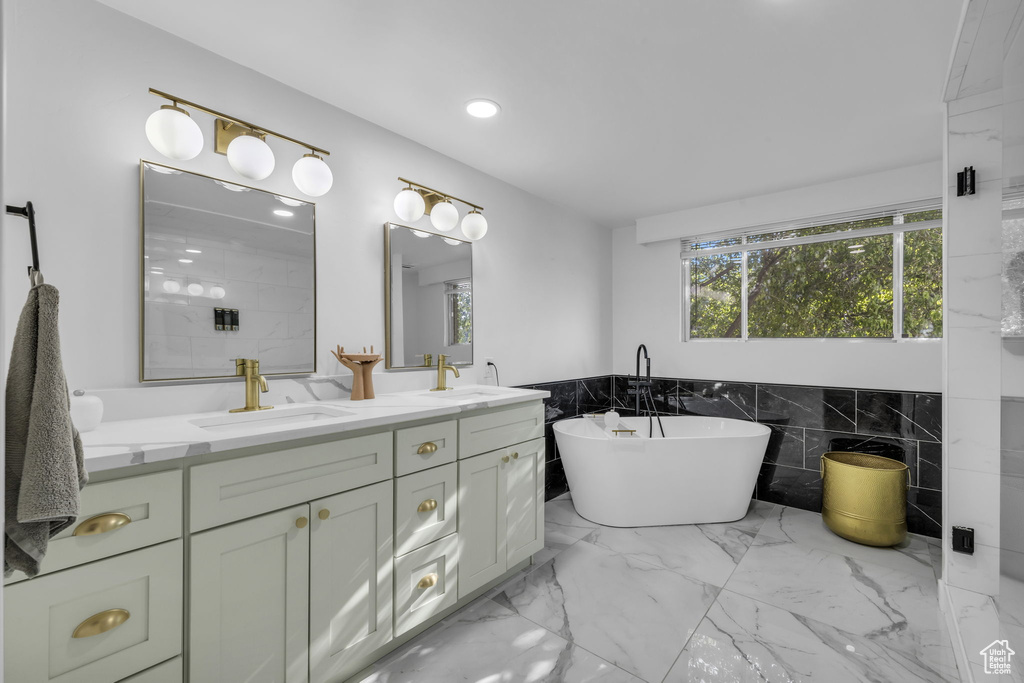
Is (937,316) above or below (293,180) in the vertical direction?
below

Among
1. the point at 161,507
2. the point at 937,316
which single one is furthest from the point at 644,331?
the point at 161,507

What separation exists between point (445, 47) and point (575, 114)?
76 centimetres

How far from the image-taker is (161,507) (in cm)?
127

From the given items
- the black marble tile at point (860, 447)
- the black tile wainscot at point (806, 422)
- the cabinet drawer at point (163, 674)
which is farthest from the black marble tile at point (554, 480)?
the cabinet drawer at point (163, 674)

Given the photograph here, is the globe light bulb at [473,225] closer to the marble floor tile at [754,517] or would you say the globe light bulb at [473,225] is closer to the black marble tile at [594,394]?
the black marble tile at [594,394]

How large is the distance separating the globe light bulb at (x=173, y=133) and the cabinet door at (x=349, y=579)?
1284 mm

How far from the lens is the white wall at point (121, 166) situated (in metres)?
1.49

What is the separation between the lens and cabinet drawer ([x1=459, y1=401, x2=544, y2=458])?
2162 mm

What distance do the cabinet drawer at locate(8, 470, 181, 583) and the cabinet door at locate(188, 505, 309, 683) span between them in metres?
0.11

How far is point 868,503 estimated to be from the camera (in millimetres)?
2832

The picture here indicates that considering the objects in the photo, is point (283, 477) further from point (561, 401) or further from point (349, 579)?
point (561, 401)

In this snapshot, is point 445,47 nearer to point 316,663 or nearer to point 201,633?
point 201,633

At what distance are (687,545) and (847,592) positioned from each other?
0.79 meters

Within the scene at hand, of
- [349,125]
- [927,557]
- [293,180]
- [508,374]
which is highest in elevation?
[349,125]
